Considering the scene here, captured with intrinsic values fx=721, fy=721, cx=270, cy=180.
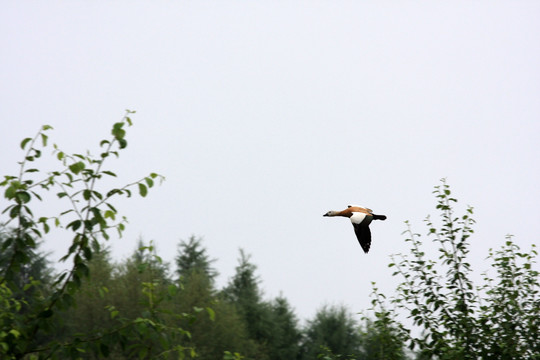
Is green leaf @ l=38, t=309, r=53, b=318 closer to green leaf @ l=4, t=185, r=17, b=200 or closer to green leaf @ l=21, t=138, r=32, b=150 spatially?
green leaf @ l=4, t=185, r=17, b=200

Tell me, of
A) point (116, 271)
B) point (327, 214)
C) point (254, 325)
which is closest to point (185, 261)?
point (254, 325)

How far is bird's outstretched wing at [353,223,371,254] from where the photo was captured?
10.4m

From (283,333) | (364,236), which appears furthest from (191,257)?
(364,236)

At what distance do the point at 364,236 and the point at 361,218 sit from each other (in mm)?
497

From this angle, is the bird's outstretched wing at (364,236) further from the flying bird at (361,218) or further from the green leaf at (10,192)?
the green leaf at (10,192)

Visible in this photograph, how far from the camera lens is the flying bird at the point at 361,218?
10094mm

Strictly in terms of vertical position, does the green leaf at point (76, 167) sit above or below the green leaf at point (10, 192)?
above

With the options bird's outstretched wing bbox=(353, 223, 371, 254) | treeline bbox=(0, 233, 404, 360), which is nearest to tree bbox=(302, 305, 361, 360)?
treeline bbox=(0, 233, 404, 360)

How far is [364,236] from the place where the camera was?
34.3 ft

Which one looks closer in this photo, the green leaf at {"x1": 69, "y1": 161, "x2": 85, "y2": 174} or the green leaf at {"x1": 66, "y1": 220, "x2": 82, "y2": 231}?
the green leaf at {"x1": 66, "y1": 220, "x2": 82, "y2": 231}

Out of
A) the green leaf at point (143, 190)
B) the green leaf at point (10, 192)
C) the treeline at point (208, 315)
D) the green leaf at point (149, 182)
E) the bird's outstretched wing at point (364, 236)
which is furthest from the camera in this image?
the treeline at point (208, 315)

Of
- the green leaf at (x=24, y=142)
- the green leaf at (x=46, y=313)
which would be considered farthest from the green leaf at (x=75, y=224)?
the green leaf at (x=24, y=142)

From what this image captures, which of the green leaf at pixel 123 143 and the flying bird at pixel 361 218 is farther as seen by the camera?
the flying bird at pixel 361 218

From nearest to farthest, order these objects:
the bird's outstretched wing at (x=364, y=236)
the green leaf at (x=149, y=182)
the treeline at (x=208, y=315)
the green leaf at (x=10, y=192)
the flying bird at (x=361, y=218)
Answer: the green leaf at (x=10, y=192), the green leaf at (x=149, y=182), the flying bird at (x=361, y=218), the bird's outstretched wing at (x=364, y=236), the treeline at (x=208, y=315)
